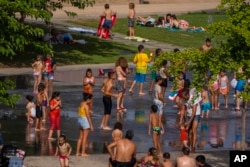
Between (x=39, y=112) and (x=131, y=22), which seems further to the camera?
Result: (x=131, y=22)

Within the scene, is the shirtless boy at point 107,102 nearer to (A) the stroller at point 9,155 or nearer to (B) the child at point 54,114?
(B) the child at point 54,114

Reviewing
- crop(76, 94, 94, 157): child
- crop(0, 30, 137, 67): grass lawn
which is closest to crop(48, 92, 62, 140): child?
crop(76, 94, 94, 157): child

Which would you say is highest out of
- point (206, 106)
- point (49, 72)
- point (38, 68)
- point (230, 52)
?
point (230, 52)

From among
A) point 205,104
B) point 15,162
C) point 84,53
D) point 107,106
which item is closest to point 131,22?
point 84,53

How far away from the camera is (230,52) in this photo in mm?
21250

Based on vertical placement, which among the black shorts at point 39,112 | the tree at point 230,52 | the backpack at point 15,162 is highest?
the tree at point 230,52

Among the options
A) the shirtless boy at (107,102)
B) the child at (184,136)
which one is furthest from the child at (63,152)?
the shirtless boy at (107,102)

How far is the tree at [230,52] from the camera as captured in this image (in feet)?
68.9

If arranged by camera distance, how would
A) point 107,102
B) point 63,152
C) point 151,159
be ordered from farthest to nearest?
point 107,102, point 63,152, point 151,159

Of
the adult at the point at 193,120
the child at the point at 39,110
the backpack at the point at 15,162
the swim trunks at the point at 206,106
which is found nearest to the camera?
the backpack at the point at 15,162

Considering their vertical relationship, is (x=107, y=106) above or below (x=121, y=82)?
below

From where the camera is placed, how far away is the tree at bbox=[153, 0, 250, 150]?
21016 millimetres

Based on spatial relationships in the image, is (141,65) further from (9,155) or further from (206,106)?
(9,155)

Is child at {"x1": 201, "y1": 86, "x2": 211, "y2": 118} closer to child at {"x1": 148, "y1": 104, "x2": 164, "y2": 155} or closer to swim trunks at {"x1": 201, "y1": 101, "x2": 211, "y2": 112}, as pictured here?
swim trunks at {"x1": 201, "y1": 101, "x2": 211, "y2": 112}
